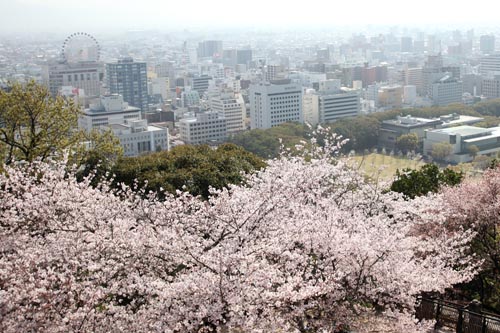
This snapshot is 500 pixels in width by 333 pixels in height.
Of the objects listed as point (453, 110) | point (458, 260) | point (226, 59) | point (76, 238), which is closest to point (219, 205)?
point (76, 238)

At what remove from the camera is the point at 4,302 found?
14.6ft

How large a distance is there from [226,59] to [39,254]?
114417mm

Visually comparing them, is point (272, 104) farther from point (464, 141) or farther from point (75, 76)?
point (75, 76)

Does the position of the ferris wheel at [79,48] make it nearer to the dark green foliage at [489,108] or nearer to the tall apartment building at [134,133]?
the tall apartment building at [134,133]

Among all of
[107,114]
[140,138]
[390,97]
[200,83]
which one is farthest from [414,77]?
[140,138]

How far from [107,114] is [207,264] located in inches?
1842

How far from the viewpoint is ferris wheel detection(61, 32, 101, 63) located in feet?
253

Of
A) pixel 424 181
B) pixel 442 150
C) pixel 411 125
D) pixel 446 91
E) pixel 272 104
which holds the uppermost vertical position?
pixel 424 181

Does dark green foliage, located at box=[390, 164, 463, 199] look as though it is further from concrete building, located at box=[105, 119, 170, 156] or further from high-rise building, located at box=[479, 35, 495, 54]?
high-rise building, located at box=[479, 35, 495, 54]

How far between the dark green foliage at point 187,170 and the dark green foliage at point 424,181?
8.47ft

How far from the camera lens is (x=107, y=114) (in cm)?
5019

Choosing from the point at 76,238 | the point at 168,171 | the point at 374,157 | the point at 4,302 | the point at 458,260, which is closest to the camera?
the point at 4,302

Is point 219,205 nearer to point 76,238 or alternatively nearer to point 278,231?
point 278,231

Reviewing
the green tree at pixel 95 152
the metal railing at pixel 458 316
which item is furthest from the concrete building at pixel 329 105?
the metal railing at pixel 458 316
